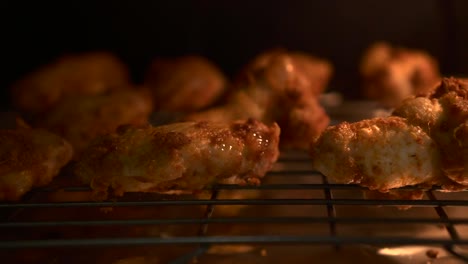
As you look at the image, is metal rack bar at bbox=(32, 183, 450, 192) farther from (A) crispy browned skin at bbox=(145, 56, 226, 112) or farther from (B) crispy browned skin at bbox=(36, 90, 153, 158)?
(A) crispy browned skin at bbox=(145, 56, 226, 112)

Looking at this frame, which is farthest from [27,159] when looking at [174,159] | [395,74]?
[395,74]

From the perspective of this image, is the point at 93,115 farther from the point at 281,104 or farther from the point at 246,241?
the point at 246,241

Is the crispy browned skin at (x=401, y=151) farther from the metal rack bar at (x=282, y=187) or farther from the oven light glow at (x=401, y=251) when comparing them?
the oven light glow at (x=401, y=251)

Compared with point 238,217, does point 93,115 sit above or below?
above

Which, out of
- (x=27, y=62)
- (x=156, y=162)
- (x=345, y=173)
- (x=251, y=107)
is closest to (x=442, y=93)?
(x=345, y=173)

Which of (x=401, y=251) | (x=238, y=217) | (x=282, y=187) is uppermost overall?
(x=282, y=187)

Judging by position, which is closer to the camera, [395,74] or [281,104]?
[281,104]
